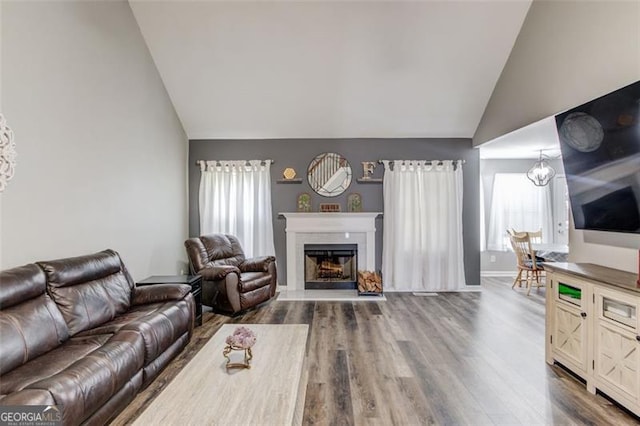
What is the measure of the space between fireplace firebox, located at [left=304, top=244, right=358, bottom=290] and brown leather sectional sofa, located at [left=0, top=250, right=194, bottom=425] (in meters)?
2.63

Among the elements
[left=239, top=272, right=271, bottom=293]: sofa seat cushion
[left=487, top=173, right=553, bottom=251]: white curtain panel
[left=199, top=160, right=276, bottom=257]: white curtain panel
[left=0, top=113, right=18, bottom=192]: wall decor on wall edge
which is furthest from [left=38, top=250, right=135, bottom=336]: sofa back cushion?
[left=487, top=173, right=553, bottom=251]: white curtain panel

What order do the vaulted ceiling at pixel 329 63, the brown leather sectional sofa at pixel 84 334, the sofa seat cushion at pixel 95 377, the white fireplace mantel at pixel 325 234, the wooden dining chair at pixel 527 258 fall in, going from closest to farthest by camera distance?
the sofa seat cushion at pixel 95 377 → the brown leather sectional sofa at pixel 84 334 → the vaulted ceiling at pixel 329 63 → the wooden dining chair at pixel 527 258 → the white fireplace mantel at pixel 325 234

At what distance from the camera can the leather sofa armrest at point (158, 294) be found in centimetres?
319

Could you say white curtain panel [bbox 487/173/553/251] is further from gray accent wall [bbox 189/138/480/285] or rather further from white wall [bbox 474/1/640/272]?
white wall [bbox 474/1/640/272]

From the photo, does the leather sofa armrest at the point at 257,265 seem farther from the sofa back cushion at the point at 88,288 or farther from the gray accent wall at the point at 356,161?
the sofa back cushion at the point at 88,288

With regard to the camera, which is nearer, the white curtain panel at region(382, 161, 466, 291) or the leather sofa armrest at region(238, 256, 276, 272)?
the leather sofa armrest at region(238, 256, 276, 272)

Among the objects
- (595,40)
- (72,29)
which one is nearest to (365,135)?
(595,40)

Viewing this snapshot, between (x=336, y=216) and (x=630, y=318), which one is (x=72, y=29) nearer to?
(x=336, y=216)

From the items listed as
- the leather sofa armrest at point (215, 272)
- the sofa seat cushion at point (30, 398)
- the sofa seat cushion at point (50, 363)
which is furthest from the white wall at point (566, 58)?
the sofa seat cushion at point (50, 363)

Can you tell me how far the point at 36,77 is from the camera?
2.65 metres

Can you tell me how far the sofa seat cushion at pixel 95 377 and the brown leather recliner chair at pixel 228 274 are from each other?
1.80 meters

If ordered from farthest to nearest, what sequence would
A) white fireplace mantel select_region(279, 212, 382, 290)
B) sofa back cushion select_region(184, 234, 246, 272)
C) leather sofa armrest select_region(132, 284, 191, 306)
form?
white fireplace mantel select_region(279, 212, 382, 290), sofa back cushion select_region(184, 234, 246, 272), leather sofa armrest select_region(132, 284, 191, 306)

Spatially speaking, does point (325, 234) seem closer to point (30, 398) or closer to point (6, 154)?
point (6, 154)

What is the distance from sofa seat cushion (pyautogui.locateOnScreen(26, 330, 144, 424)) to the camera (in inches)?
65.4
